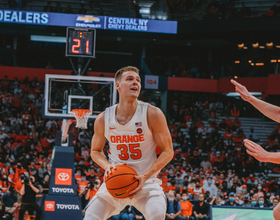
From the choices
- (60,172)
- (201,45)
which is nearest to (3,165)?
(60,172)

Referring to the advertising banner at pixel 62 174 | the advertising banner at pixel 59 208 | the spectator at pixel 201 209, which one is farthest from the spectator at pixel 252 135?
the advertising banner at pixel 59 208

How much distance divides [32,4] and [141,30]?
601cm

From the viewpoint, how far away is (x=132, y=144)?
4406mm

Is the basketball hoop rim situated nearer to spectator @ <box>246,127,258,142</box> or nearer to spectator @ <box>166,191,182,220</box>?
spectator @ <box>166,191,182,220</box>

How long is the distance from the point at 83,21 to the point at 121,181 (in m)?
17.3

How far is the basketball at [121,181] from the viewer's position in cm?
396

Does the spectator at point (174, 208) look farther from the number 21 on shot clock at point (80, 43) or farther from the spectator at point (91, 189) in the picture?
the number 21 on shot clock at point (80, 43)

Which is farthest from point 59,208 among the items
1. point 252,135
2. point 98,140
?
point 252,135

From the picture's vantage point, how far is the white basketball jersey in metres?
4.40

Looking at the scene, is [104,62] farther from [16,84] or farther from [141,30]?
[16,84]

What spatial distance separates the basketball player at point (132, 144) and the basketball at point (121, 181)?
148 millimetres

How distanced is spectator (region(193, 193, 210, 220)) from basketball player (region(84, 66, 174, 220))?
7.59 metres

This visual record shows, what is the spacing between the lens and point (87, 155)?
1498cm

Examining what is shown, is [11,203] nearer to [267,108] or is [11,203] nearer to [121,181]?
[121,181]
